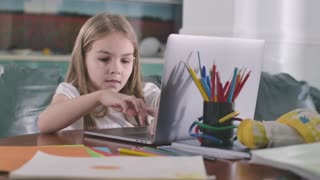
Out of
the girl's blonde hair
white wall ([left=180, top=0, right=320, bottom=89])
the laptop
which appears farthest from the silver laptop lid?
white wall ([left=180, top=0, right=320, bottom=89])

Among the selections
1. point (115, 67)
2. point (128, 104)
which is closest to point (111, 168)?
point (128, 104)

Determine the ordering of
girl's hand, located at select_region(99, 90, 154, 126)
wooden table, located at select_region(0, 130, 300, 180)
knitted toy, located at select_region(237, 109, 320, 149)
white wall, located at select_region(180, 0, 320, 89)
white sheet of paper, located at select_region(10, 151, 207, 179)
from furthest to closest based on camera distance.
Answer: white wall, located at select_region(180, 0, 320, 89), girl's hand, located at select_region(99, 90, 154, 126), knitted toy, located at select_region(237, 109, 320, 149), wooden table, located at select_region(0, 130, 300, 180), white sheet of paper, located at select_region(10, 151, 207, 179)

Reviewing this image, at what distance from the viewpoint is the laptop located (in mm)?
972

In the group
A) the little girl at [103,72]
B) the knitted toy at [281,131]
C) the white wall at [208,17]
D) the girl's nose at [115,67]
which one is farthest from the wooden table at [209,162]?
the white wall at [208,17]

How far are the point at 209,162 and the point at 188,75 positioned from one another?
7.3 inches

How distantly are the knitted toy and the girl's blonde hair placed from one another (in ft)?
2.54

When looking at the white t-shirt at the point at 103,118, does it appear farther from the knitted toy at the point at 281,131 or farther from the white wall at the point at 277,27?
the white wall at the point at 277,27

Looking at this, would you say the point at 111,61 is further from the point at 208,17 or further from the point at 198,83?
the point at 208,17

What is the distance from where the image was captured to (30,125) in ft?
6.51

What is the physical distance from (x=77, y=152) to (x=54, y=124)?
1.47 feet

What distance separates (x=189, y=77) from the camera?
101 cm

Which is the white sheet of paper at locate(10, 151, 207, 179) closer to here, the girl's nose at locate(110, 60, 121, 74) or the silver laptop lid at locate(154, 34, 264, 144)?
the silver laptop lid at locate(154, 34, 264, 144)

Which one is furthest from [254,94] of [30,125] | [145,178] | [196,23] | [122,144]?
[196,23]

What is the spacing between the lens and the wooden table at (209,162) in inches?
30.9
